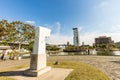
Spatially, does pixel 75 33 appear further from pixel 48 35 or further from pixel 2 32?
pixel 48 35

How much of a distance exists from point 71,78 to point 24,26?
25.0 meters

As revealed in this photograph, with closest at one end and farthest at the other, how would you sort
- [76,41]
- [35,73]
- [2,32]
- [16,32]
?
[35,73] < [2,32] < [16,32] < [76,41]

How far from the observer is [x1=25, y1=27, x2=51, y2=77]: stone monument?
780 cm

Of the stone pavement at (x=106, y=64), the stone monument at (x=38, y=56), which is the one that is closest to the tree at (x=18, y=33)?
the stone pavement at (x=106, y=64)

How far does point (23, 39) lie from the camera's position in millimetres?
30641

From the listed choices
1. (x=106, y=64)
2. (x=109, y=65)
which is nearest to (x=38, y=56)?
(x=109, y=65)

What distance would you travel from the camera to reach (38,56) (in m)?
→ 8.27

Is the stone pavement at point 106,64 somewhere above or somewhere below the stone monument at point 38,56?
below

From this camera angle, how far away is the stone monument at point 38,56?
7803 mm

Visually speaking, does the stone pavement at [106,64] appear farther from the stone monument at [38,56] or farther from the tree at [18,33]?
the tree at [18,33]

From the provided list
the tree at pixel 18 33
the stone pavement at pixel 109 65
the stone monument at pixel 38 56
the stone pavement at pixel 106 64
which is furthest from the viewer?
the tree at pixel 18 33

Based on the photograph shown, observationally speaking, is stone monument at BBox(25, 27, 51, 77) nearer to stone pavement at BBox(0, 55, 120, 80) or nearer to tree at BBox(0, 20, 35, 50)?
stone pavement at BBox(0, 55, 120, 80)

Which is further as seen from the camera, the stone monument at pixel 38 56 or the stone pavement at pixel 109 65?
the stone pavement at pixel 109 65

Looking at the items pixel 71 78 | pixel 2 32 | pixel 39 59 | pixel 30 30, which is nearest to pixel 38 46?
pixel 39 59
